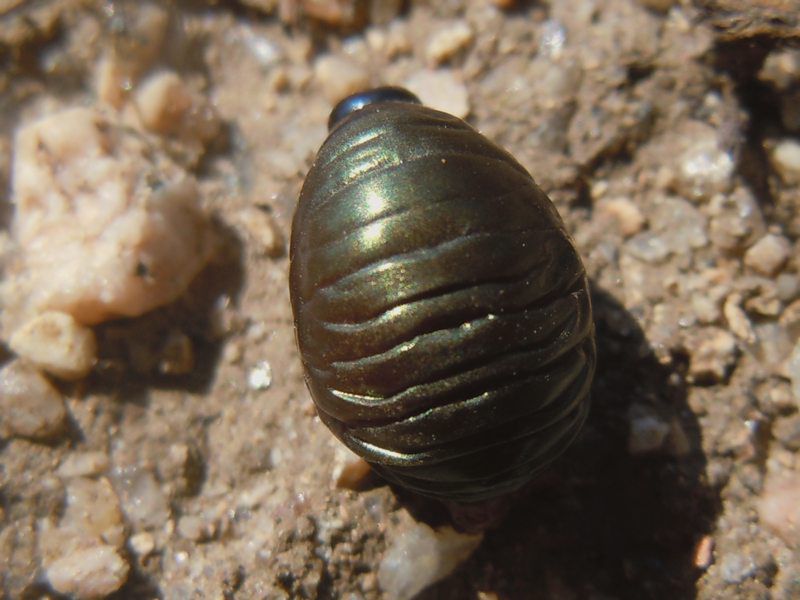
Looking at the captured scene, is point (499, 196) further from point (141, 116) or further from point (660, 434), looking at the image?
point (141, 116)

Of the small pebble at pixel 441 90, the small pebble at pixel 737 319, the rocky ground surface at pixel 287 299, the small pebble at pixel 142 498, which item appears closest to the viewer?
the rocky ground surface at pixel 287 299

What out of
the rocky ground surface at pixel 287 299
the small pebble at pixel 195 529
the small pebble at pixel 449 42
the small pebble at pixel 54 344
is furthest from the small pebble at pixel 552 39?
the small pebble at pixel 195 529

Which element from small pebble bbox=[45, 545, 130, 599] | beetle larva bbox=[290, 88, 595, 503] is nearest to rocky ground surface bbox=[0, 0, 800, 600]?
small pebble bbox=[45, 545, 130, 599]

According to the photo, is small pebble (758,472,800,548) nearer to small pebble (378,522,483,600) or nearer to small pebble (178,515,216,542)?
small pebble (378,522,483,600)

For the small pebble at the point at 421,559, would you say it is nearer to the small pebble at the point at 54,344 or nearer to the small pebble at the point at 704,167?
the small pebble at the point at 54,344

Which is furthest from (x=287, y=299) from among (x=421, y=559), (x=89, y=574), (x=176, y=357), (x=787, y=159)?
(x=787, y=159)

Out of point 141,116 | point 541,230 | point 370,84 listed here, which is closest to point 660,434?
point 541,230
